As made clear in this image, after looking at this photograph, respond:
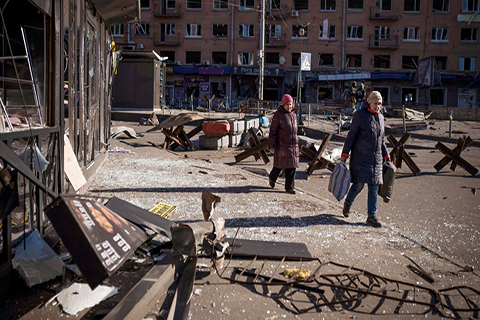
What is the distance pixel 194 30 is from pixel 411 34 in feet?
78.1

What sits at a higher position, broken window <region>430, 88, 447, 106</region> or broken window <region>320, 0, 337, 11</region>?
broken window <region>320, 0, 337, 11</region>

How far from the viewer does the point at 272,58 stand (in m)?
50.8

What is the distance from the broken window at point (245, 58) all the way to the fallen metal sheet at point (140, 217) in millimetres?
46739

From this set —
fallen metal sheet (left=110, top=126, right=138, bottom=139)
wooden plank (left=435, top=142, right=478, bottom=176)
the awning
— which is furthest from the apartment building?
wooden plank (left=435, top=142, right=478, bottom=176)

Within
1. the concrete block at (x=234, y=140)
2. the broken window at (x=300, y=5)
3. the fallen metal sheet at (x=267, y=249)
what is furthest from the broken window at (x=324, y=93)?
the fallen metal sheet at (x=267, y=249)

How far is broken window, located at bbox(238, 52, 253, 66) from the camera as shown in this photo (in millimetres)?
50000

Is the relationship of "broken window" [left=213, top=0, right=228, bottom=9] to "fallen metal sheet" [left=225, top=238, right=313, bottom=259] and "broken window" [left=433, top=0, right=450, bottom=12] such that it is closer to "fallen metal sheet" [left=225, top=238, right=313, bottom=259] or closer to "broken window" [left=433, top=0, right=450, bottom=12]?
"broken window" [left=433, top=0, right=450, bottom=12]

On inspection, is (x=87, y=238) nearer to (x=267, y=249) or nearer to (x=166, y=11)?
(x=267, y=249)

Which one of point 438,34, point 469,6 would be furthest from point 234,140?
point 469,6

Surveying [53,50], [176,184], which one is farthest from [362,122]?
[53,50]

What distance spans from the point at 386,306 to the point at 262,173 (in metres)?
6.74

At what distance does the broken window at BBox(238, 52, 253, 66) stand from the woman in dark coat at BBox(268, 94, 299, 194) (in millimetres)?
42746

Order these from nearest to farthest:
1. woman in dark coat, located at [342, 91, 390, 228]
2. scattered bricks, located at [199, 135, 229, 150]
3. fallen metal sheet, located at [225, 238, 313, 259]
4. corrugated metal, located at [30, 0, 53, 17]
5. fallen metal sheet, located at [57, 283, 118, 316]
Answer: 1. fallen metal sheet, located at [57, 283, 118, 316]
2. corrugated metal, located at [30, 0, 53, 17]
3. fallen metal sheet, located at [225, 238, 313, 259]
4. woman in dark coat, located at [342, 91, 390, 228]
5. scattered bricks, located at [199, 135, 229, 150]

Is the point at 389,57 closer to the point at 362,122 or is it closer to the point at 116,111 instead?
the point at 116,111
